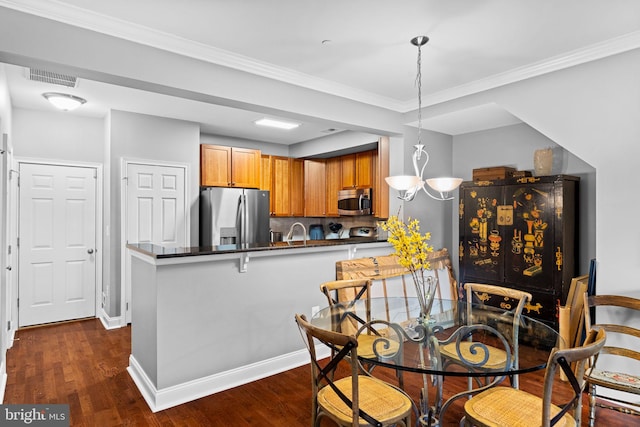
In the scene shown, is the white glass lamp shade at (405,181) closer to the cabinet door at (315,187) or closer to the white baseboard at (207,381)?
the white baseboard at (207,381)

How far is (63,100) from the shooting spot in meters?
3.89

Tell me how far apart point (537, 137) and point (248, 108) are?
2.96 m

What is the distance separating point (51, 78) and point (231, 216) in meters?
2.46

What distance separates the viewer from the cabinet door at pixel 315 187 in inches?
249

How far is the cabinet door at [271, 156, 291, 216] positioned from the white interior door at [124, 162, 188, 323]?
1.60m

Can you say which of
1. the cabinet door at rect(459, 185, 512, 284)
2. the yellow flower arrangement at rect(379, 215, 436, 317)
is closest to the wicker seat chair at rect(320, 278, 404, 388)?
the yellow flower arrangement at rect(379, 215, 436, 317)

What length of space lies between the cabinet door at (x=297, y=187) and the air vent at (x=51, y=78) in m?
3.45

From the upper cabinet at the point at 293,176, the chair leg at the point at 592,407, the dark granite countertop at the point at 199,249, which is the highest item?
the upper cabinet at the point at 293,176

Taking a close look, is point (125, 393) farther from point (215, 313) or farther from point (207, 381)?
point (215, 313)

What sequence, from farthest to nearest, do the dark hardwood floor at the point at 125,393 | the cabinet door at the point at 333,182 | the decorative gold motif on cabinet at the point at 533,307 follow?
the cabinet door at the point at 333,182 < the decorative gold motif on cabinet at the point at 533,307 < the dark hardwood floor at the point at 125,393

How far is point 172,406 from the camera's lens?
8.75ft

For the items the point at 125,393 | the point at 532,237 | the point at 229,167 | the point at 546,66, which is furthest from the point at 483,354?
the point at 229,167

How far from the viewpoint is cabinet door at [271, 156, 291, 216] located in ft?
20.3

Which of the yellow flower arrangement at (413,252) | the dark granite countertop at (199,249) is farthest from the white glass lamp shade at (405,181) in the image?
the dark granite countertop at (199,249)
